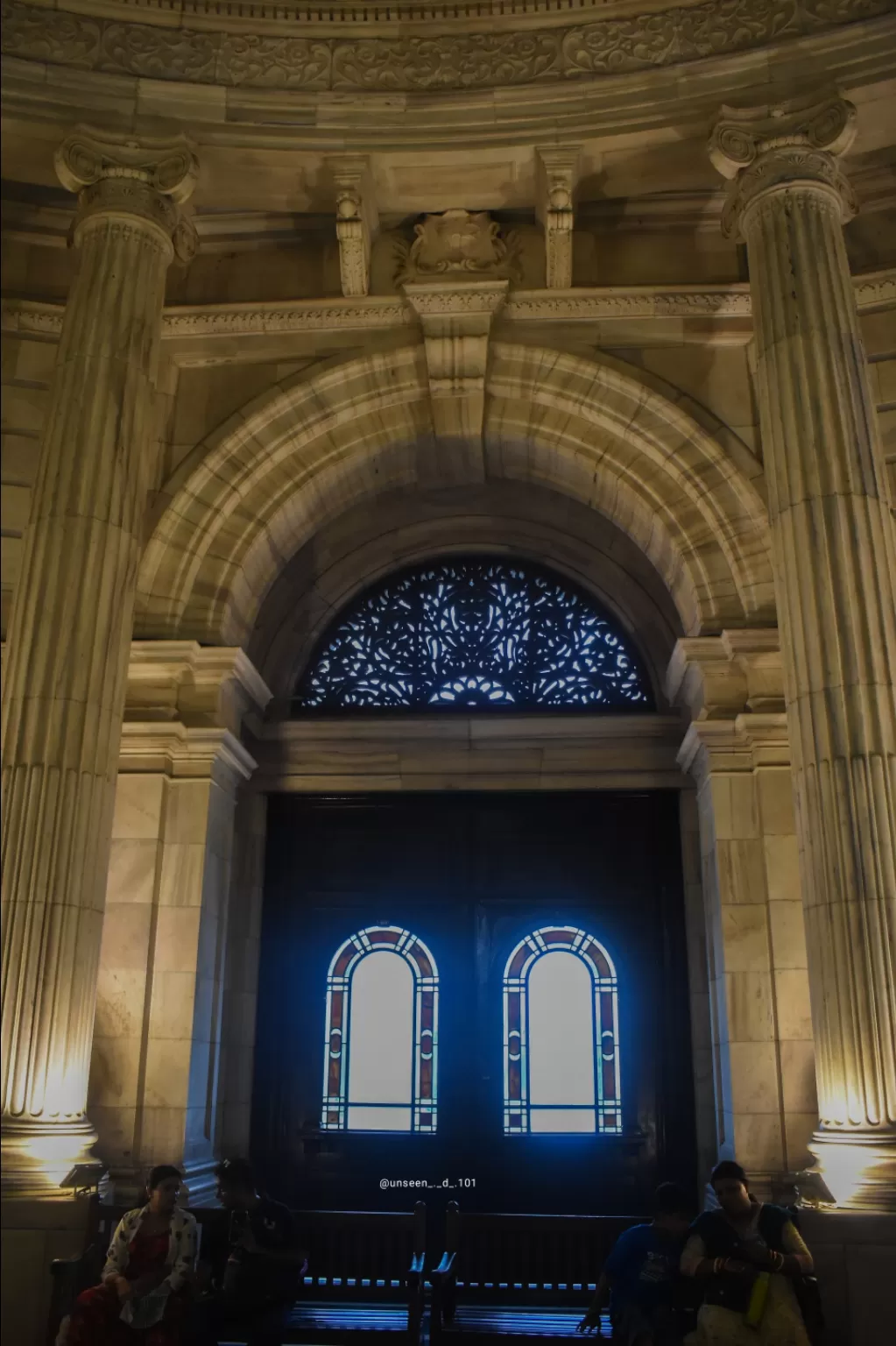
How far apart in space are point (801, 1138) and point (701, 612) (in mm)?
3101

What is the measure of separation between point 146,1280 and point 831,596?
172 inches

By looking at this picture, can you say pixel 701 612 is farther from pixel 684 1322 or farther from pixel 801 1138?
pixel 684 1322

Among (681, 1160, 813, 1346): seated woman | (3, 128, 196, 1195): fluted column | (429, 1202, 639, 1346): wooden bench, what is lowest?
(429, 1202, 639, 1346): wooden bench

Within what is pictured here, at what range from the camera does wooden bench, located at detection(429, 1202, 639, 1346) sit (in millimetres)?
5453

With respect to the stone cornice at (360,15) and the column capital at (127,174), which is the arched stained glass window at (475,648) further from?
the stone cornice at (360,15)

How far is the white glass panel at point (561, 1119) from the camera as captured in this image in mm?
7719

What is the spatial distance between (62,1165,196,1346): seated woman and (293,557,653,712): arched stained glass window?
4415 millimetres

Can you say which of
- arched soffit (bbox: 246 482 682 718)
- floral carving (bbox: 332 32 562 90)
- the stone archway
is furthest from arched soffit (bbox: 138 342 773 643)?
floral carving (bbox: 332 32 562 90)

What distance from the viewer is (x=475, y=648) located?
8.89 metres

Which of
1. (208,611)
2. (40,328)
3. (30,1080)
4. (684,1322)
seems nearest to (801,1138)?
(684,1322)

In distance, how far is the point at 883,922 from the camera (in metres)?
5.06

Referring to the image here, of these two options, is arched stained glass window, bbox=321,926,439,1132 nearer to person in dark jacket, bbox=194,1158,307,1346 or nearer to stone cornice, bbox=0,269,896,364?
person in dark jacket, bbox=194,1158,307,1346

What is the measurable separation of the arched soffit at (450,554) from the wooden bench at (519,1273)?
3.79m

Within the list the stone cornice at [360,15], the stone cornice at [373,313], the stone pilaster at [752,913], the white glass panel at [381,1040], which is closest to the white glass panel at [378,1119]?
the white glass panel at [381,1040]
